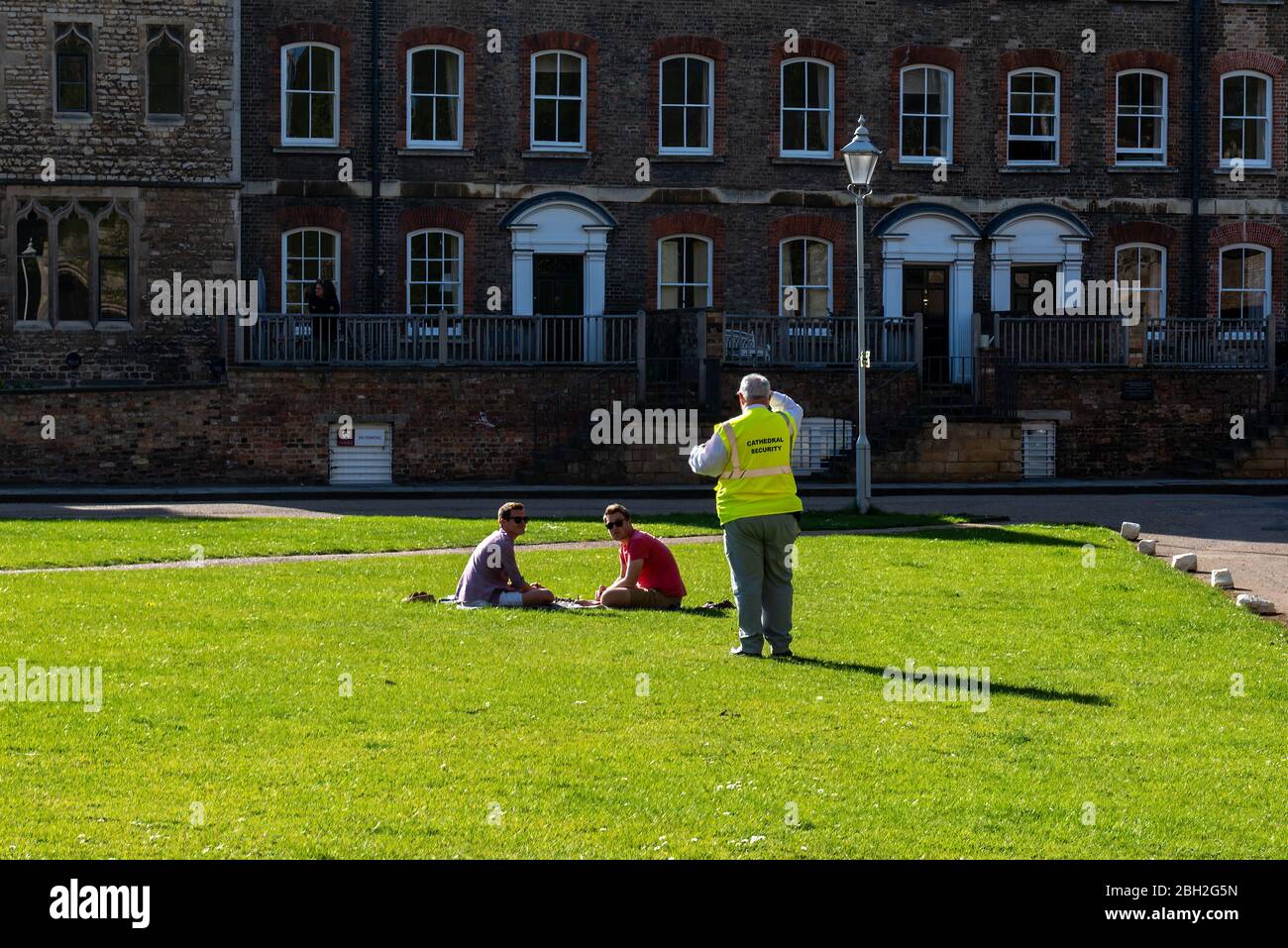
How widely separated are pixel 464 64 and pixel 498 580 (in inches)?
889

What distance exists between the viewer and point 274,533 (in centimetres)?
2278

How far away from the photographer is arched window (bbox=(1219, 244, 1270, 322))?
129 ft

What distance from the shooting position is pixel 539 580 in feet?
60.2

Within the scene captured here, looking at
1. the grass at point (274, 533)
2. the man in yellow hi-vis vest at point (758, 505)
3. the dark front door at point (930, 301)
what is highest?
the dark front door at point (930, 301)

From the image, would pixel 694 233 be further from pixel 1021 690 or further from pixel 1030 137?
pixel 1021 690

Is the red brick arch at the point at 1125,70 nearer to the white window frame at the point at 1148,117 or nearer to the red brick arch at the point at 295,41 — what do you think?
the white window frame at the point at 1148,117

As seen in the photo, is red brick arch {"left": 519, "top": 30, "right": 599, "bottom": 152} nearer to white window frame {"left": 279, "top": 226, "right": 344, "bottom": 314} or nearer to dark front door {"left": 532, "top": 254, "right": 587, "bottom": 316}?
dark front door {"left": 532, "top": 254, "right": 587, "bottom": 316}

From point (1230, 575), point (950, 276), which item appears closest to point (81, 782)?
point (1230, 575)

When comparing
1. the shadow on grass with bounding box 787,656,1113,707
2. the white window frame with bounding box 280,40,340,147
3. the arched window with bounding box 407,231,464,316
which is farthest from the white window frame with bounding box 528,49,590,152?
the shadow on grass with bounding box 787,656,1113,707

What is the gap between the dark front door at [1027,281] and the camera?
38938mm

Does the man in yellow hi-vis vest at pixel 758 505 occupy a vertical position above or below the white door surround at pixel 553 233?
below

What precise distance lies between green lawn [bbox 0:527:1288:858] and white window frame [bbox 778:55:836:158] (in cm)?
2191

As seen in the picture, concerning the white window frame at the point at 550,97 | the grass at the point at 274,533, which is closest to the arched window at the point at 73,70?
the white window frame at the point at 550,97

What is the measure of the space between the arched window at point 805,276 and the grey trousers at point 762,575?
2473 cm
